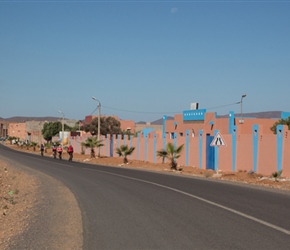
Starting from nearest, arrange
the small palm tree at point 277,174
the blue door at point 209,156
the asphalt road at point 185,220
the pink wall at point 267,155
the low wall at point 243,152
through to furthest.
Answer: the asphalt road at point 185,220 → the small palm tree at point 277,174 → the low wall at point 243,152 → the pink wall at point 267,155 → the blue door at point 209,156

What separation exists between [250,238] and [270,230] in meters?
0.92

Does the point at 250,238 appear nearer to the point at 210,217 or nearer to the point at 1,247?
the point at 210,217

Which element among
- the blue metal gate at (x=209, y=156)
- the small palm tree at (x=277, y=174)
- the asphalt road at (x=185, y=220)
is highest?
the blue metal gate at (x=209, y=156)

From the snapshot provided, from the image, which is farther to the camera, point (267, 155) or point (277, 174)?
point (267, 155)

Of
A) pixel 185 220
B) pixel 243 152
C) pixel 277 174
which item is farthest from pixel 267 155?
pixel 185 220

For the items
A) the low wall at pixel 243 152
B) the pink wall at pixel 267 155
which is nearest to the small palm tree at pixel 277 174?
the low wall at pixel 243 152

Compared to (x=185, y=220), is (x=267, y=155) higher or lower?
higher

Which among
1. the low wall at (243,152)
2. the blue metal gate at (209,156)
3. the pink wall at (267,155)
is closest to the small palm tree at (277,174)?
the low wall at (243,152)

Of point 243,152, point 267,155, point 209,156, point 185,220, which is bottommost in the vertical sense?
point 185,220

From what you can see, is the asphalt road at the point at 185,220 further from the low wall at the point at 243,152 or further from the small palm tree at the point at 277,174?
the low wall at the point at 243,152

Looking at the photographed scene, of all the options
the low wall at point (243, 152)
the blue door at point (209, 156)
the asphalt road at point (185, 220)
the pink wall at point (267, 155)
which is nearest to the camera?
the asphalt road at point (185, 220)

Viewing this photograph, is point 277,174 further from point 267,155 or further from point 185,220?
point 185,220

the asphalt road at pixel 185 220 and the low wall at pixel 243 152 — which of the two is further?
the low wall at pixel 243 152

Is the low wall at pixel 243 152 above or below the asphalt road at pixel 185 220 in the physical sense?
above
